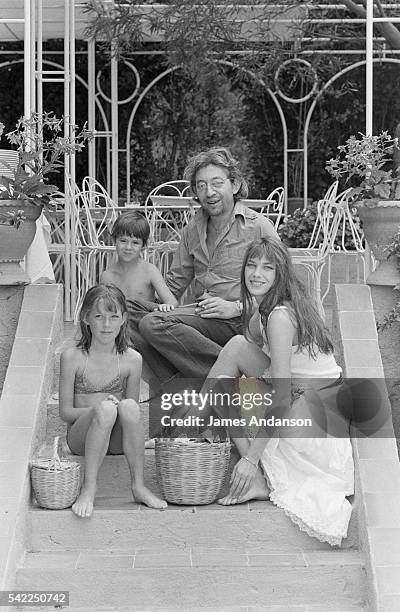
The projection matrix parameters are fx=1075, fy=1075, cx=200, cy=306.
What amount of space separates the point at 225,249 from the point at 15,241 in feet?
3.13

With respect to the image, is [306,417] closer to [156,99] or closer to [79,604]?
[79,604]

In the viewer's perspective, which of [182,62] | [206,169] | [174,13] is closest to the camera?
[206,169]

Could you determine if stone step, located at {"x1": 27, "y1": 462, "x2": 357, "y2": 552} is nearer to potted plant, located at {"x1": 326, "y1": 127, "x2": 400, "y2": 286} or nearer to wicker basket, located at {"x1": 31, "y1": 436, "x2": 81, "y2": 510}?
wicker basket, located at {"x1": 31, "y1": 436, "x2": 81, "y2": 510}

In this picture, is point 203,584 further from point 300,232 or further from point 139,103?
point 139,103

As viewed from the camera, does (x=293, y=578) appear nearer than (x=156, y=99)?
Yes

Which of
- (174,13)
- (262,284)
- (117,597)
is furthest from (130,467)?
(174,13)

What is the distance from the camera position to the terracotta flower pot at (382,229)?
16.1 ft

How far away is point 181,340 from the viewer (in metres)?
4.56

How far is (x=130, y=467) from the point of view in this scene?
4141 millimetres

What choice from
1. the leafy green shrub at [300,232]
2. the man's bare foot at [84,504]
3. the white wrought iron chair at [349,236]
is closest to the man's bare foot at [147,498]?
the man's bare foot at [84,504]

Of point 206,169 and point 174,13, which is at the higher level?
point 174,13

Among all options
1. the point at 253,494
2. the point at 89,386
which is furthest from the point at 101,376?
the point at 253,494

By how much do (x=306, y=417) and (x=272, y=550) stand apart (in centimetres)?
52

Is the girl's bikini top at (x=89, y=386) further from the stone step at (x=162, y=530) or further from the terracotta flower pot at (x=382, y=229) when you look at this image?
the terracotta flower pot at (x=382, y=229)
